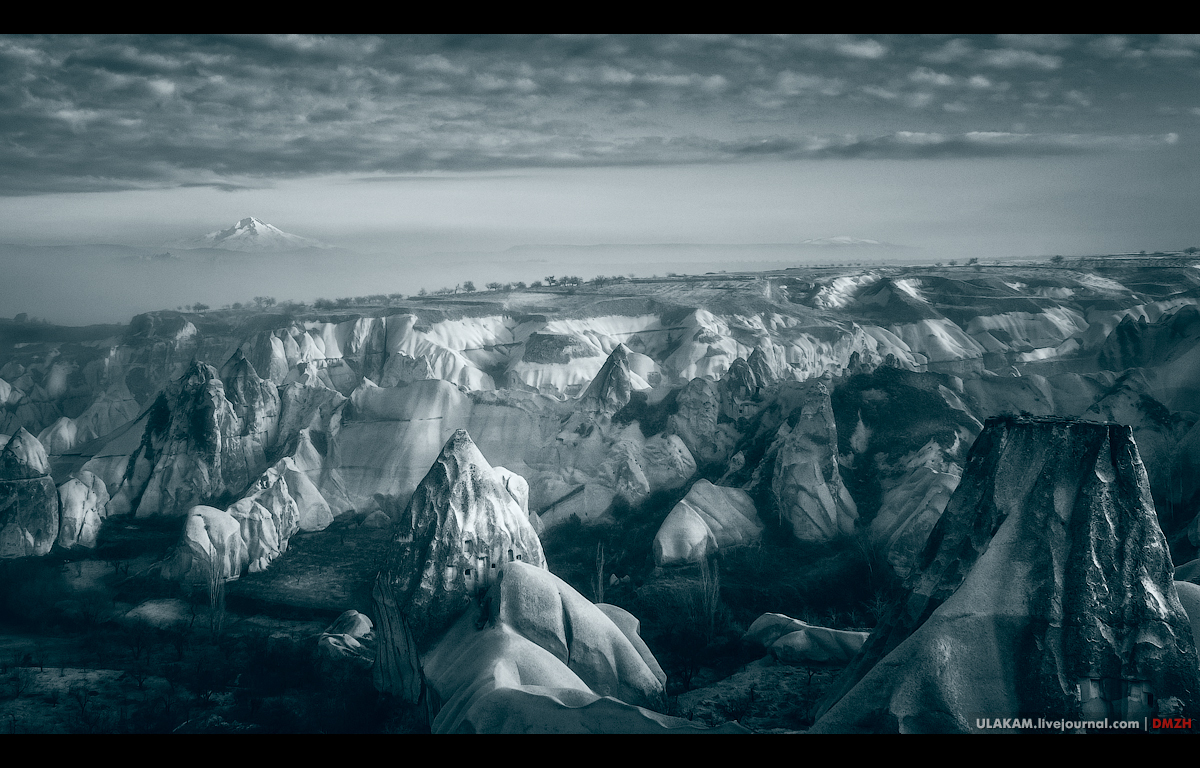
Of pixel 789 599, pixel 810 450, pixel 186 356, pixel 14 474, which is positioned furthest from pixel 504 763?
pixel 186 356

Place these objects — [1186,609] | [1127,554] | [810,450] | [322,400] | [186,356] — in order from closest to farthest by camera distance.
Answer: [1127,554]
[1186,609]
[810,450]
[322,400]
[186,356]

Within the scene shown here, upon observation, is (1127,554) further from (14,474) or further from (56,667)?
(14,474)

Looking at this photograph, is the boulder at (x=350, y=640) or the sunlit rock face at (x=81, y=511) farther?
the sunlit rock face at (x=81, y=511)

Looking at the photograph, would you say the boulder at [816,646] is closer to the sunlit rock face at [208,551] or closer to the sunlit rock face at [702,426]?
the sunlit rock face at [702,426]

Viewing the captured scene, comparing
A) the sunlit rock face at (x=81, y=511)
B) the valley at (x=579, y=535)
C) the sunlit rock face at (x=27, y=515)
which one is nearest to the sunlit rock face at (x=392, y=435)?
the valley at (x=579, y=535)

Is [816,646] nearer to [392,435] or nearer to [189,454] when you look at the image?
[392,435]
